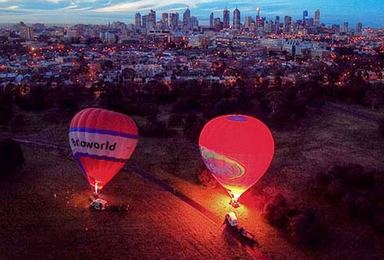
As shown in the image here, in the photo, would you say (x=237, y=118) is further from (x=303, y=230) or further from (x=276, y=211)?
(x=303, y=230)

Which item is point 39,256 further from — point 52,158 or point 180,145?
point 180,145

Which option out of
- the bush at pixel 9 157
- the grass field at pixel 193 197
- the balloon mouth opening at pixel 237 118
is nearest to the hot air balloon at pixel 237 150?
the balloon mouth opening at pixel 237 118

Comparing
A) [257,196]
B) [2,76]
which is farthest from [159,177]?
[2,76]

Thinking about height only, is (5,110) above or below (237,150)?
below

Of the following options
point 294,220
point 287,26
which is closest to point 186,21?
point 287,26

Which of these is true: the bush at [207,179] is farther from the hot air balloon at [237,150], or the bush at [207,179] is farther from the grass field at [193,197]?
the hot air balloon at [237,150]

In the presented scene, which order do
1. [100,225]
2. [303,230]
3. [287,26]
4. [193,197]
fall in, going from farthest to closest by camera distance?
[287,26], [193,197], [100,225], [303,230]
